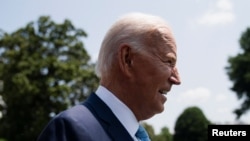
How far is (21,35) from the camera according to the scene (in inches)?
1561

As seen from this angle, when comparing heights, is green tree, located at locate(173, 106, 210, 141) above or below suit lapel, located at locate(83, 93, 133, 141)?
below

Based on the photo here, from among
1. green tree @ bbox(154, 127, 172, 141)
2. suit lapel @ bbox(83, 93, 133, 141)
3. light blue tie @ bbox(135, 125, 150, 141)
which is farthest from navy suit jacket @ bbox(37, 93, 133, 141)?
green tree @ bbox(154, 127, 172, 141)

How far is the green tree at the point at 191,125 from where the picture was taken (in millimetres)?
52562

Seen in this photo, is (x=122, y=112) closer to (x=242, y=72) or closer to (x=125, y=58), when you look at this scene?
(x=125, y=58)

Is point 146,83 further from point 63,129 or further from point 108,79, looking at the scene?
point 63,129

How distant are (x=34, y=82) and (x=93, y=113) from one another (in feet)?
120

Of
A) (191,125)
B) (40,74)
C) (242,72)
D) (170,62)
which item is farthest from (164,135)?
(170,62)

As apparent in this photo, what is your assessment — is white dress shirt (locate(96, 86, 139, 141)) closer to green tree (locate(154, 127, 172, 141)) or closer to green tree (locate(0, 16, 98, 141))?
green tree (locate(0, 16, 98, 141))

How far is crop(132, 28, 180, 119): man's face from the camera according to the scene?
2127mm

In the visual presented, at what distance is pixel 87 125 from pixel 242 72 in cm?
5989

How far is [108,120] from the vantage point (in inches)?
79.6

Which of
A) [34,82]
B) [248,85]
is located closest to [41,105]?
[34,82]

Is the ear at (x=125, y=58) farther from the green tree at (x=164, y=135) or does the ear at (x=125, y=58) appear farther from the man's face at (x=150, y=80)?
the green tree at (x=164, y=135)

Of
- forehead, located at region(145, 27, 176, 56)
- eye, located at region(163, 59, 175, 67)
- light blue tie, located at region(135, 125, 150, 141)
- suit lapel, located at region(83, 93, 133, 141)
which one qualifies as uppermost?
forehead, located at region(145, 27, 176, 56)
